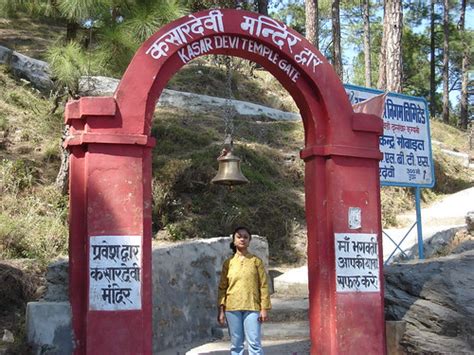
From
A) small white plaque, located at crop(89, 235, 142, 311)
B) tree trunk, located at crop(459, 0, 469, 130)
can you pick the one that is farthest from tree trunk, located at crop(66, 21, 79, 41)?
tree trunk, located at crop(459, 0, 469, 130)

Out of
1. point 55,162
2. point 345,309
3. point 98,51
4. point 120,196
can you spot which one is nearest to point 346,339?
point 345,309

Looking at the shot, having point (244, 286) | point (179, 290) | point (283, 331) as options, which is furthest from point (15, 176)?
point (244, 286)

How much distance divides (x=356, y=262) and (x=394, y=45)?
385 inches

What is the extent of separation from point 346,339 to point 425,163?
4.57 metres

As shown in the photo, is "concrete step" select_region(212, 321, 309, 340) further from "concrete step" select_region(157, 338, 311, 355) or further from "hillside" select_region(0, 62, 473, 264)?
"hillside" select_region(0, 62, 473, 264)

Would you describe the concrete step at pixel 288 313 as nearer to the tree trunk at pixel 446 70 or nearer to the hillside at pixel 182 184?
the hillside at pixel 182 184

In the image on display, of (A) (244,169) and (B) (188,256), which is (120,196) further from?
(A) (244,169)

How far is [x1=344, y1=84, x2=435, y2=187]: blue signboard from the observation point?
9414mm

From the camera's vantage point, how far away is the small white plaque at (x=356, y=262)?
6.17 metres

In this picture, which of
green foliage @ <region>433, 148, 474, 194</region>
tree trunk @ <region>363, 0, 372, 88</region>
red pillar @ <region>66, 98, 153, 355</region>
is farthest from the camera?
tree trunk @ <region>363, 0, 372, 88</region>

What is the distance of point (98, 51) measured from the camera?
974 cm

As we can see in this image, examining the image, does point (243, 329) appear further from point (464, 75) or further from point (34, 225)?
point (464, 75)

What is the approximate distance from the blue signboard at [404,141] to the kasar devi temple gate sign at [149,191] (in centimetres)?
300

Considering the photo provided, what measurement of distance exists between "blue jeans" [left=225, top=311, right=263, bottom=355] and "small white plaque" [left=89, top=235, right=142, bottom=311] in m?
0.87
